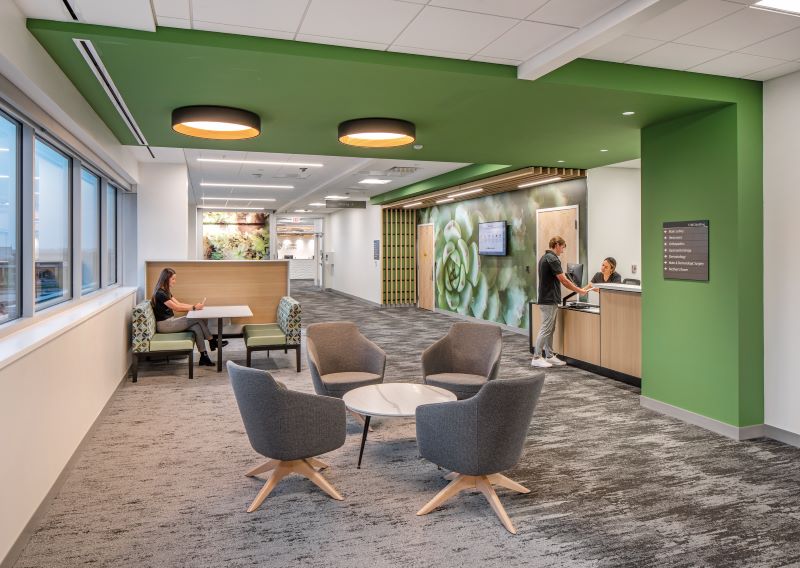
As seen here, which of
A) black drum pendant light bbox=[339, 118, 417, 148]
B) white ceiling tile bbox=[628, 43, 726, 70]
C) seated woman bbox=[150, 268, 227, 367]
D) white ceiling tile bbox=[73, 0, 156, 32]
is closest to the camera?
white ceiling tile bbox=[73, 0, 156, 32]

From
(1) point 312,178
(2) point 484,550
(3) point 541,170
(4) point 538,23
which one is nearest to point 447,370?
(2) point 484,550

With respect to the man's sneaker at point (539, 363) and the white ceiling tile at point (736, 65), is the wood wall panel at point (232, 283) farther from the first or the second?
the white ceiling tile at point (736, 65)

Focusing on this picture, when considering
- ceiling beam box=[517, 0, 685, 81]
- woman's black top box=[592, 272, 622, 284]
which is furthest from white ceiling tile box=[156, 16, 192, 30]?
woman's black top box=[592, 272, 622, 284]

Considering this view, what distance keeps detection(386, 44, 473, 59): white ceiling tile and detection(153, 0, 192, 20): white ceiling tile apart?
1.30m

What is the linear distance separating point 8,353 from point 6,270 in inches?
47.4

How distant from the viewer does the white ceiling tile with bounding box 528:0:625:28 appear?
10.7 ft

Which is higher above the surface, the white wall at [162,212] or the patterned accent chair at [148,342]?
the white wall at [162,212]

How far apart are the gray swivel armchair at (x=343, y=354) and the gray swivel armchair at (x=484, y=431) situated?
1.71m

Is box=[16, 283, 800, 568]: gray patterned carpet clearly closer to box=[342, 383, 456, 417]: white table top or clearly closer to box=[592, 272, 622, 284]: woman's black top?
box=[342, 383, 456, 417]: white table top

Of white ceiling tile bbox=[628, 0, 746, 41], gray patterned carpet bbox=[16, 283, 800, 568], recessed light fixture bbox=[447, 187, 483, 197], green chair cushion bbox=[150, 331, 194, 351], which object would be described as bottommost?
gray patterned carpet bbox=[16, 283, 800, 568]

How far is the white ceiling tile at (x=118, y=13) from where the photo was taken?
10.1 feet

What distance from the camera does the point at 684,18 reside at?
3521mm

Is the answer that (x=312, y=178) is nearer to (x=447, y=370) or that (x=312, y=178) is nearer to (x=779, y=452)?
(x=447, y=370)

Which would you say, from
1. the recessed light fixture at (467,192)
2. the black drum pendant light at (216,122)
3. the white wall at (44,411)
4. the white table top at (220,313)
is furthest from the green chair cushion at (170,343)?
the recessed light fixture at (467,192)
